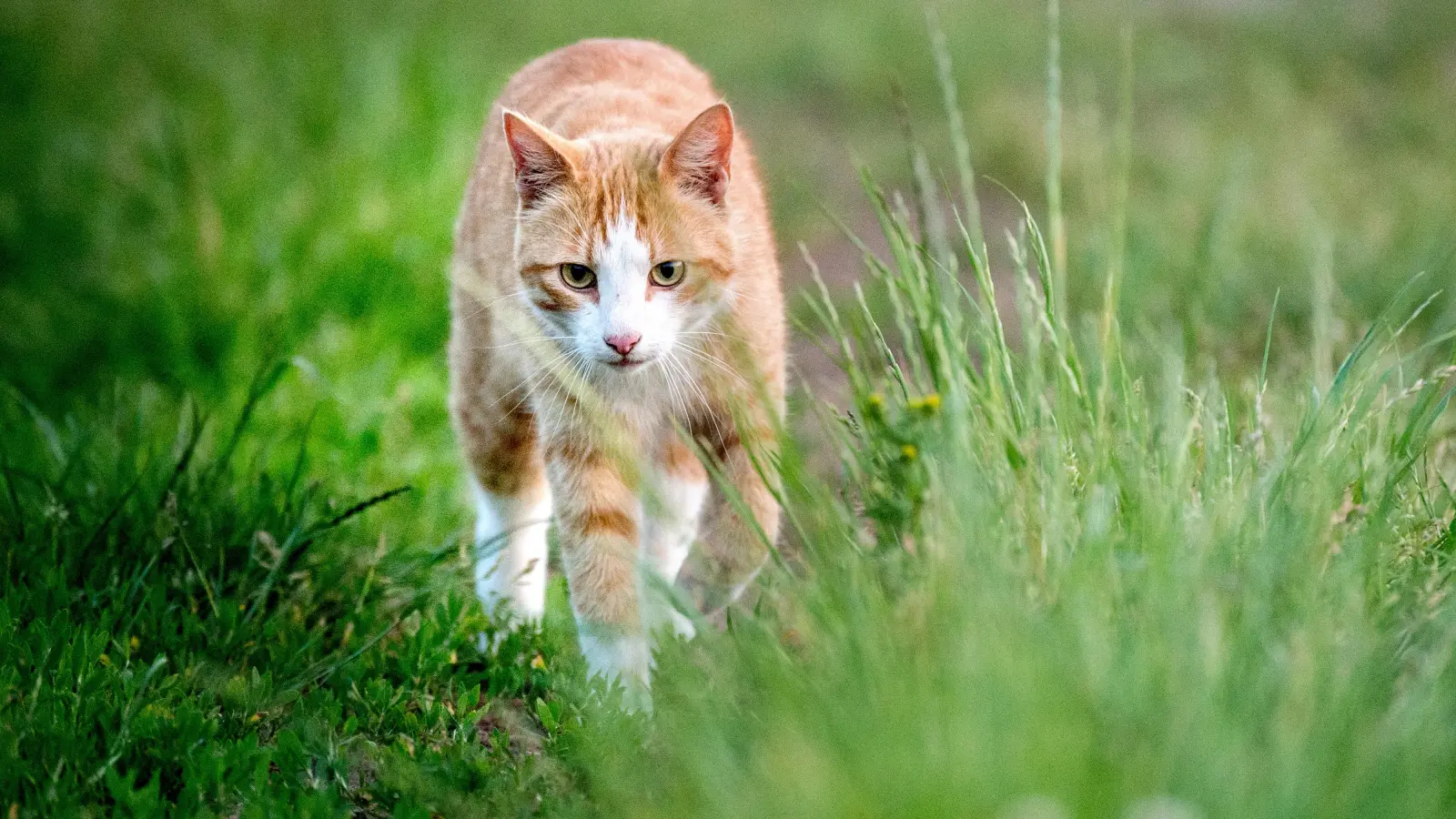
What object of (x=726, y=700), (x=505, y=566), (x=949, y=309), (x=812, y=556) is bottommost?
(x=505, y=566)

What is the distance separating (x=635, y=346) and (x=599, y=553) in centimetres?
44

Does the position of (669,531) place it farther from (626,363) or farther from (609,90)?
(609,90)

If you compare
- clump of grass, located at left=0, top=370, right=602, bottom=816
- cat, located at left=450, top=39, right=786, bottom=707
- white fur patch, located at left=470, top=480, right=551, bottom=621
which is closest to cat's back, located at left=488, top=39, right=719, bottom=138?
cat, located at left=450, top=39, right=786, bottom=707

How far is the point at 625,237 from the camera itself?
2.80 metres

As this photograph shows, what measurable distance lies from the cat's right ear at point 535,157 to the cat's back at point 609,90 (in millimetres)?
349

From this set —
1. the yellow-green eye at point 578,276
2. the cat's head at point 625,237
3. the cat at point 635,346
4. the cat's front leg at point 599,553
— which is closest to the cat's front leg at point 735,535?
the cat at point 635,346

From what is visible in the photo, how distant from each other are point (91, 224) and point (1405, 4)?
6.98 meters

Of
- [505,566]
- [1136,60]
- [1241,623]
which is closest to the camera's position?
[1241,623]

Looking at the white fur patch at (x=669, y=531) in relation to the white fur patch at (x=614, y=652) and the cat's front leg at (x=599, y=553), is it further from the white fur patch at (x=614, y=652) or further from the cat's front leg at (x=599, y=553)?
the white fur patch at (x=614, y=652)

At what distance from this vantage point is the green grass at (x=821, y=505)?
5.69 ft

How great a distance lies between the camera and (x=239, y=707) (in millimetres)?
2498

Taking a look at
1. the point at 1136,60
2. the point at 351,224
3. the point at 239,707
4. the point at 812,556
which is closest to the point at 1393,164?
the point at 1136,60

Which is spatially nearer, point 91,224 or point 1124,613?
point 1124,613

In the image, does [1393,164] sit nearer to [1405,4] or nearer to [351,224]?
[1405,4]
